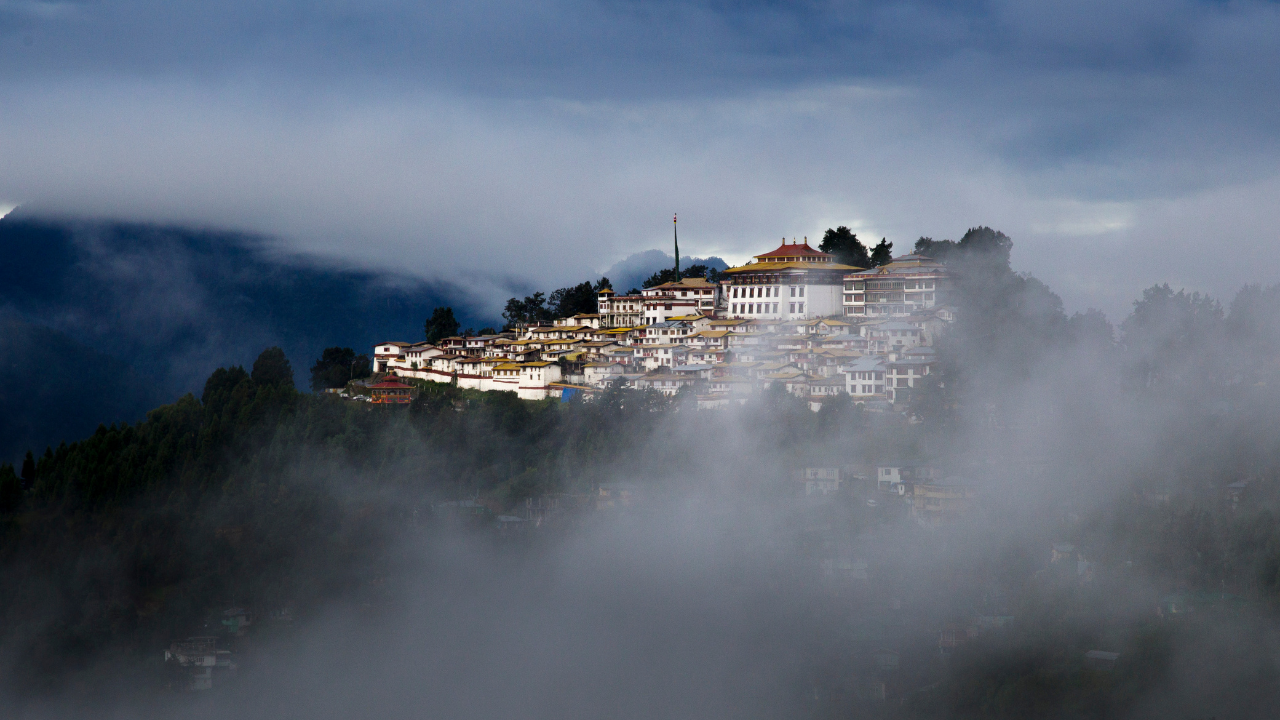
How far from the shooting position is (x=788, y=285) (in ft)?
84.0

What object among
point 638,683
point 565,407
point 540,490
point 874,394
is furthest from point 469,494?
point 874,394

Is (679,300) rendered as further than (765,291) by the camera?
Yes

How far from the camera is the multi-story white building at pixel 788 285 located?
2528 cm

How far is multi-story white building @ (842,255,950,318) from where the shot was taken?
21.3 meters

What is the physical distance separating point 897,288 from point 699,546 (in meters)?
9.23

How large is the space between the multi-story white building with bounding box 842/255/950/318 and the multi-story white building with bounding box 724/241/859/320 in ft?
1.54

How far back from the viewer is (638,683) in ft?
51.4

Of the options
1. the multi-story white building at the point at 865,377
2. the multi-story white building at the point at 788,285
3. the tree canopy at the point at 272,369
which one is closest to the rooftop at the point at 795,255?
the multi-story white building at the point at 788,285

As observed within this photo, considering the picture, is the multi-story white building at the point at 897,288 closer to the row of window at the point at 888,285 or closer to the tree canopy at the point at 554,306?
the row of window at the point at 888,285

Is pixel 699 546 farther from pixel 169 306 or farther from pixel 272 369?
pixel 169 306

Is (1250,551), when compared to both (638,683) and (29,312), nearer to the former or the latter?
(638,683)

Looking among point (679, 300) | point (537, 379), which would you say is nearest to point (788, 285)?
point (679, 300)

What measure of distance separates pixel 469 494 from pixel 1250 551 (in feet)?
43.6

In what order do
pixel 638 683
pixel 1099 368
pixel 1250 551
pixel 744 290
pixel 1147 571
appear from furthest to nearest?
pixel 744 290
pixel 638 683
pixel 1147 571
pixel 1250 551
pixel 1099 368
